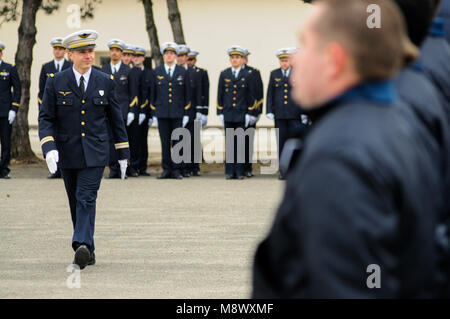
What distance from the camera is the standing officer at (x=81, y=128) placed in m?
7.78

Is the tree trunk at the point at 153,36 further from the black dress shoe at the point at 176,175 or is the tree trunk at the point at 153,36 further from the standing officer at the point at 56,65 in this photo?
the black dress shoe at the point at 176,175

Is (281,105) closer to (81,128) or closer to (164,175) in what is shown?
(164,175)

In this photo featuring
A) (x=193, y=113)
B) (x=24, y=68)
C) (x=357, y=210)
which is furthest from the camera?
(x=24, y=68)

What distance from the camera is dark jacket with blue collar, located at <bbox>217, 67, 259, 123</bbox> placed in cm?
1666

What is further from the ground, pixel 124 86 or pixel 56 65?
pixel 56 65

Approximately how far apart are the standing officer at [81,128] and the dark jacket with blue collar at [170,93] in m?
8.11

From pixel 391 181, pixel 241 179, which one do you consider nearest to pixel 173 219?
pixel 241 179

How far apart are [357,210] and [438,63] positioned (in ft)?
3.58

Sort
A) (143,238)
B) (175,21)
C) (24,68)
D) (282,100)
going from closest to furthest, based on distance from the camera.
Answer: (143,238)
(282,100)
(24,68)
(175,21)

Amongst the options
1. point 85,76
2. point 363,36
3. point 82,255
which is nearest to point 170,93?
point 85,76

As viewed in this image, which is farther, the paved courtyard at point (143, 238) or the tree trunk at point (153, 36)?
the tree trunk at point (153, 36)

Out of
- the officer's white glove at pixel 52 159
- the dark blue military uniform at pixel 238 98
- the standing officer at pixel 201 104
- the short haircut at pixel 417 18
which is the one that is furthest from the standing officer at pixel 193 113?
the short haircut at pixel 417 18

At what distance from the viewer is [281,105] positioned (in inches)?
648

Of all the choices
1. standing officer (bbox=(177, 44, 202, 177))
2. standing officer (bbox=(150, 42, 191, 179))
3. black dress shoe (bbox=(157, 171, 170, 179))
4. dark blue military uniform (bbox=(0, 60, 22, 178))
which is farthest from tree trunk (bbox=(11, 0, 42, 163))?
black dress shoe (bbox=(157, 171, 170, 179))
